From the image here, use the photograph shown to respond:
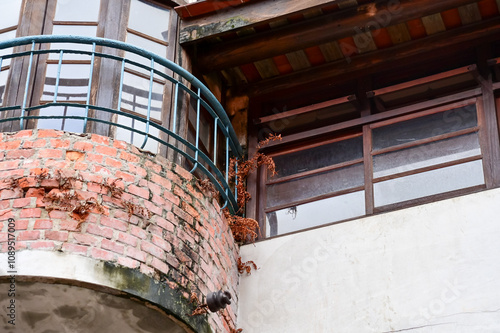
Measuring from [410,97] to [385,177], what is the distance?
946mm

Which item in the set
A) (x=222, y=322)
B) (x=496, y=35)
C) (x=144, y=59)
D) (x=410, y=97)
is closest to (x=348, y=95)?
(x=410, y=97)

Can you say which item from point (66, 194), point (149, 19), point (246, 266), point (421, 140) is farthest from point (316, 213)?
point (66, 194)

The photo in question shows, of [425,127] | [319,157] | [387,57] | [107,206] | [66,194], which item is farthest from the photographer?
[387,57]

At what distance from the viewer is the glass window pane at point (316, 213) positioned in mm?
7996

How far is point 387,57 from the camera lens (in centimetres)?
864

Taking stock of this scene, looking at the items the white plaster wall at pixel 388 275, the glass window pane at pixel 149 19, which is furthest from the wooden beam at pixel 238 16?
the white plaster wall at pixel 388 275

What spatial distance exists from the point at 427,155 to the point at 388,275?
1.28 metres

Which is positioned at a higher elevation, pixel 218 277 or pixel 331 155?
pixel 331 155

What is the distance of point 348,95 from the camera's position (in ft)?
28.7

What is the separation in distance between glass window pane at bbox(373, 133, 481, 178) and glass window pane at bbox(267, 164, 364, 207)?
203 mm

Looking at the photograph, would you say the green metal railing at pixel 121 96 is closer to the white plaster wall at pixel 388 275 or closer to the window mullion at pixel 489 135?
the white plaster wall at pixel 388 275

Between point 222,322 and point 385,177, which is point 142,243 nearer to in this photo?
point 222,322

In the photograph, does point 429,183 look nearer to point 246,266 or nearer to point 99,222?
point 246,266

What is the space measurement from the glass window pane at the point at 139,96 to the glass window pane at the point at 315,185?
139 centimetres
